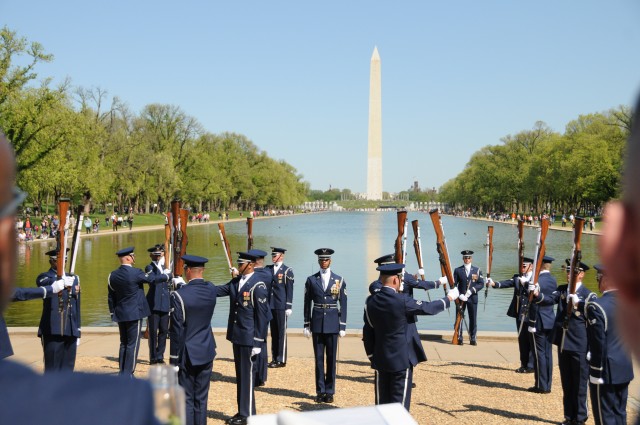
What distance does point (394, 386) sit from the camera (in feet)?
24.8

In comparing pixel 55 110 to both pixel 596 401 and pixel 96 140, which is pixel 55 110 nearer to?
pixel 96 140

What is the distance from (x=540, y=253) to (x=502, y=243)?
110 ft

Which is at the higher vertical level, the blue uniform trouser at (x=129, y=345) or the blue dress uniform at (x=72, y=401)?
the blue dress uniform at (x=72, y=401)

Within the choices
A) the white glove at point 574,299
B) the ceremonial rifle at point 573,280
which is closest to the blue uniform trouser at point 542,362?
the ceremonial rifle at point 573,280

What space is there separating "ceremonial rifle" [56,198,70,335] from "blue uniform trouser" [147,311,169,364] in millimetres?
2547

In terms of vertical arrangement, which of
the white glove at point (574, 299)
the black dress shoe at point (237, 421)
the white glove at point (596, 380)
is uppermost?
the white glove at point (574, 299)

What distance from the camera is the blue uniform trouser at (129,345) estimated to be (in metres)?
10.3

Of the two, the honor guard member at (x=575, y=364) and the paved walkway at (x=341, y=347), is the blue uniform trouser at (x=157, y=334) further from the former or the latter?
the honor guard member at (x=575, y=364)

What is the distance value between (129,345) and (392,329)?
4.96 m

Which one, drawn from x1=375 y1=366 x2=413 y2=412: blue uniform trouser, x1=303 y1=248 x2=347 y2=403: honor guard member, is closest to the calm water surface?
x1=375 y1=366 x2=413 y2=412: blue uniform trouser

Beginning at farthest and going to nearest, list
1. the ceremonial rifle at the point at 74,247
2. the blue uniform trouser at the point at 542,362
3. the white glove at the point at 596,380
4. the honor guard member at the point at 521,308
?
the honor guard member at the point at 521,308, the blue uniform trouser at the point at 542,362, the ceremonial rifle at the point at 74,247, the white glove at the point at 596,380

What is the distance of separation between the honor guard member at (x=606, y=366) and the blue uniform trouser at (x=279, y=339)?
18.6 feet

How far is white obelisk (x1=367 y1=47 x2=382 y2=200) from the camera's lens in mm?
107188

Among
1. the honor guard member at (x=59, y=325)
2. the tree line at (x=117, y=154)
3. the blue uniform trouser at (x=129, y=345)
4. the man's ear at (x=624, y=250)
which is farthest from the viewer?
the tree line at (x=117, y=154)
